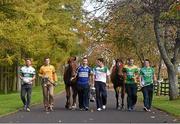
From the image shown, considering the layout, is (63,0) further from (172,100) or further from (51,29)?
(172,100)

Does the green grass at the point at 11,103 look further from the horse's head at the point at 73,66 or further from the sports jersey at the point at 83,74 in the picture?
the sports jersey at the point at 83,74

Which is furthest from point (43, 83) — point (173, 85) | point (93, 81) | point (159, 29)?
point (173, 85)

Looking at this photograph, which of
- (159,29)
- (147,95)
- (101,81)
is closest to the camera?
(147,95)

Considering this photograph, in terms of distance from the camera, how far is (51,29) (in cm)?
4594

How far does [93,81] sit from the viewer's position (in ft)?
69.6

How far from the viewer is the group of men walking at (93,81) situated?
20.6 meters

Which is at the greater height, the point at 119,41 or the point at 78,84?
the point at 119,41

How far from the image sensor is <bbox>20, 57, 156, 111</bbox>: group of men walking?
67.5ft

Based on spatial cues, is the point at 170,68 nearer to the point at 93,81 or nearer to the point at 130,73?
the point at 130,73

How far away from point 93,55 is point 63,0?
35329 millimetres

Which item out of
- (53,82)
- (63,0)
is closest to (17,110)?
(53,82)

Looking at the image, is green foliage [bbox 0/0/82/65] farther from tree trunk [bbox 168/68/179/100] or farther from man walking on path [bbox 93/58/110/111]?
man walking on path [bbox 93/58/110/111]

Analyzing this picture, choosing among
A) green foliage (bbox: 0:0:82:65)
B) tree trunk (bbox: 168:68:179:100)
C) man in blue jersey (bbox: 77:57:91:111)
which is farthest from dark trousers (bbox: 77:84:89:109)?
green foliage (bbox: 0:0:82:65)

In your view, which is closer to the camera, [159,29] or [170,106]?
[170,106]
